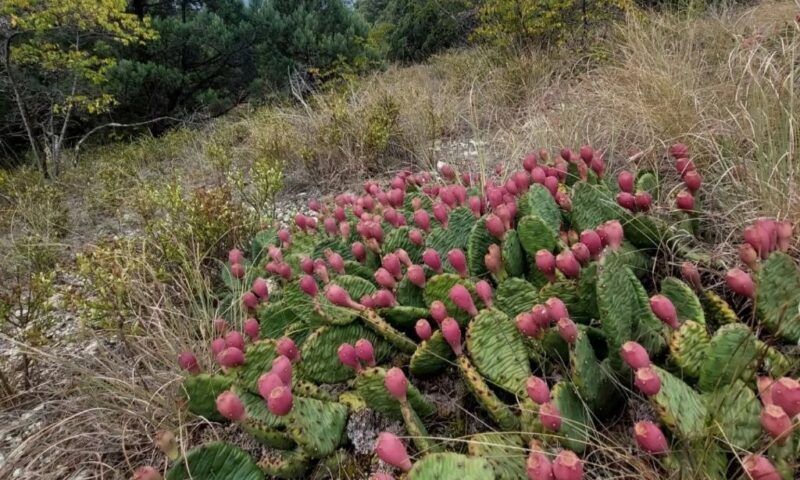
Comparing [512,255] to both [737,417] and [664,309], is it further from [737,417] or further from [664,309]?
[737,417]

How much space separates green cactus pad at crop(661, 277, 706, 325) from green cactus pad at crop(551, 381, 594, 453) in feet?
1.11

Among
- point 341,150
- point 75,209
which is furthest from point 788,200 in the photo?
point 75,209

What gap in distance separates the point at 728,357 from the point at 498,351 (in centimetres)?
43

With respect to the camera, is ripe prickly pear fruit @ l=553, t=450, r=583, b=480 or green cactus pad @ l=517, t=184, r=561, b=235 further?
green cactus pad @ l=517, t=184, r=561, b=235

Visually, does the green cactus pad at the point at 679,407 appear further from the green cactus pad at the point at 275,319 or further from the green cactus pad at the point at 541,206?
the green cactus pad at the point at 275,319

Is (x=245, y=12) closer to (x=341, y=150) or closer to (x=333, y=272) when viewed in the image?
(x=341, y=150)

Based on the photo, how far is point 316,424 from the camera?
112 cm

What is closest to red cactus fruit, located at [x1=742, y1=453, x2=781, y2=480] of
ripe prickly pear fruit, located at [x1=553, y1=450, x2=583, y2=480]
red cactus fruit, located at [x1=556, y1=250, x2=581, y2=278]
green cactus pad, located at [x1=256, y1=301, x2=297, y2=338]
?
ripe prickly pear fruit, located at [x1=553, y1=450, x2=583, y2=480]

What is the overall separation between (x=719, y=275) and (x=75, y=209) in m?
4.92

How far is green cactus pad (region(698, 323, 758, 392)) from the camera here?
3.13ft

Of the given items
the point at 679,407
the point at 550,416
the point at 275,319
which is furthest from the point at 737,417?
the point at 275,319

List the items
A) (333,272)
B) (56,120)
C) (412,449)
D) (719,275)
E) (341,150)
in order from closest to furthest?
(412,449) < (719,275) < (333,272) < (341,150) < (56,120)

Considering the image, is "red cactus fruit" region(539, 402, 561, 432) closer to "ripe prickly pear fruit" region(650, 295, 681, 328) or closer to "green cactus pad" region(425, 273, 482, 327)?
"ripe prickly pear fruit" region(650, 295, 681, 328)

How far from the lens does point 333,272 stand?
A: 5.83 ft
